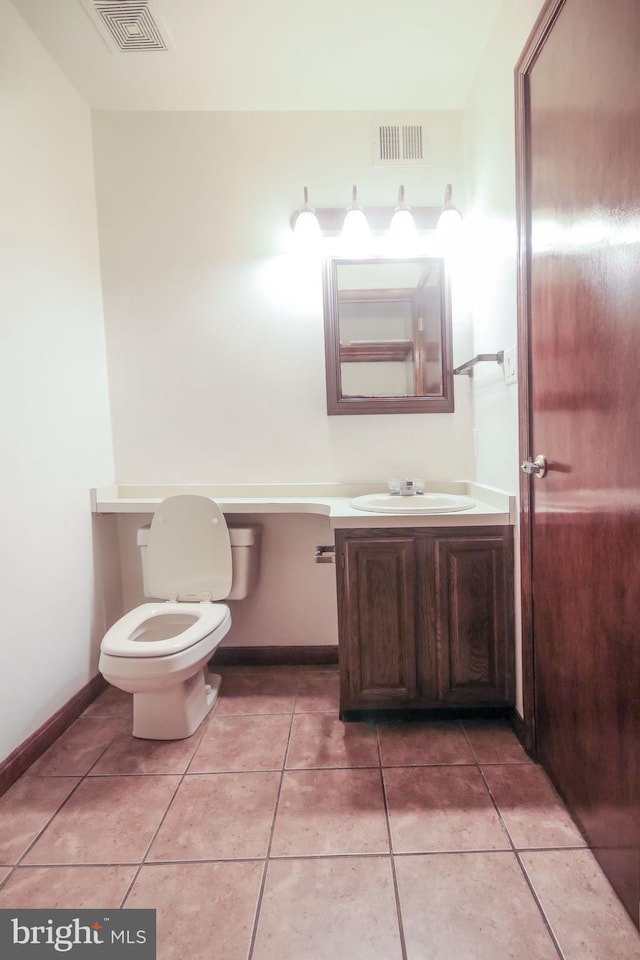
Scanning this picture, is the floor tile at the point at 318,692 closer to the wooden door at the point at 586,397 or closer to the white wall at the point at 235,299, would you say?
the wooden door at the point at 586,397

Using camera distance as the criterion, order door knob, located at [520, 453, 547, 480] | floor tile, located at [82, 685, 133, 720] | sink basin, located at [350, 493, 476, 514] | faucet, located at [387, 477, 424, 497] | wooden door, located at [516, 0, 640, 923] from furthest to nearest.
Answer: faucet, located at [387, 477, 424, 497], floor tile, located at [82, 685, 133, 720], sink basin, located at [350, 493, 476, 514], door knob, located at [520, 453, 547, 480], wooden door, located at [516, 0, 640, 923]

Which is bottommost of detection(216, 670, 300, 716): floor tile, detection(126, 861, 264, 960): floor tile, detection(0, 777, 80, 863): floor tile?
detection(216, 670, 300, 716): floor tile

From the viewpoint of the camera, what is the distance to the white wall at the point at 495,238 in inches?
59.1

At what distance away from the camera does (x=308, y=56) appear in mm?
1735

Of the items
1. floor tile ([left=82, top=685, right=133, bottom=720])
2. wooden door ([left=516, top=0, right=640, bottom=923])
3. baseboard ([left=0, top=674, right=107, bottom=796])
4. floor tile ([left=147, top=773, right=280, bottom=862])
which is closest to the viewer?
wooden door ([left=516, top=0, right=640, bottom=923])

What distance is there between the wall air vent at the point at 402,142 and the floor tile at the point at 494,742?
92.0 inches

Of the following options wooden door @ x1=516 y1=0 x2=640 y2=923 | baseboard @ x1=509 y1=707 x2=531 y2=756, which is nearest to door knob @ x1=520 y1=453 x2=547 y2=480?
wooden door @ x1=516 y1=0 x2=640 y2=923

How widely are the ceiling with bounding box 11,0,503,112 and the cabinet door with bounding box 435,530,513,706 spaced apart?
1838 mm

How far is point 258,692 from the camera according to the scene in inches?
77.4

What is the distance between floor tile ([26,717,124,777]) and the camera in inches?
59.9

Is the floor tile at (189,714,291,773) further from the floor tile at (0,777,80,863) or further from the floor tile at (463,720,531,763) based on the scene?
the floor tile at (463,720,531,763)

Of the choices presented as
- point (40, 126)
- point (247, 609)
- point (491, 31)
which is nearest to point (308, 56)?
point (491, 31)

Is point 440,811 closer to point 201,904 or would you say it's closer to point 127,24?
point 201,904

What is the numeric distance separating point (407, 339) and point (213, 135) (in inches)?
49.4
